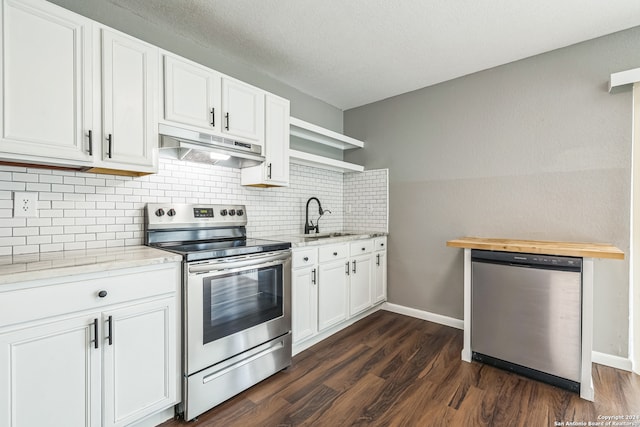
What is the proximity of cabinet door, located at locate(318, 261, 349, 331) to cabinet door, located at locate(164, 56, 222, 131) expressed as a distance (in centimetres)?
158

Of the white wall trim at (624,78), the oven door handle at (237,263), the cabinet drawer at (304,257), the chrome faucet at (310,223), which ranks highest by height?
the white wall trim at (624,78)

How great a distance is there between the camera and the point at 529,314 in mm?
2129

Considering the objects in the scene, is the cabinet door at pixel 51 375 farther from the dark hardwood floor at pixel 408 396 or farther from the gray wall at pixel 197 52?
the gray wall at pixel 197 52

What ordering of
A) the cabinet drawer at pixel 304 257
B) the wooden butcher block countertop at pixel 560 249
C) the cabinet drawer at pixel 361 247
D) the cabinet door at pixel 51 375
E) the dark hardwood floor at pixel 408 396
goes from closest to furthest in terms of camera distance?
the cabinet door at pixel 51 375, the dark hardwood floor at pixel 408 396, the wooden butcher block countertop at pixel 560 249, the cabinet drawer at pixel 304 257, the cabinet drawer at pixel 361 247

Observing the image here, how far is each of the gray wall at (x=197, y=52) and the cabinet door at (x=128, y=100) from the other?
1.49 ft

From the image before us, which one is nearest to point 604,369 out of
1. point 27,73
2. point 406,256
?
point 406,256

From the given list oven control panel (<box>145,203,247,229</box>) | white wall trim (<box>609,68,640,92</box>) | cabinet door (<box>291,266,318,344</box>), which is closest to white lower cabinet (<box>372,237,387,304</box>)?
cabinet door (<box>291,266,318,344</box>)

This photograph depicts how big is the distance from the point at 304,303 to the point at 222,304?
857mm

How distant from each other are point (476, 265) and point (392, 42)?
6.48ft

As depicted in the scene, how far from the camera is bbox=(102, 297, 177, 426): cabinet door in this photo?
1.46 m

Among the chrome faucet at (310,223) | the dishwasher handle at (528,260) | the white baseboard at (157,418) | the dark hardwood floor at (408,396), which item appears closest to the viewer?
the white baseboard at (157,418)

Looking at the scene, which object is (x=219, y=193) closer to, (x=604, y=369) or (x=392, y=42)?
(x=392, y=42)

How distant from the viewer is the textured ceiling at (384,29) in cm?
201

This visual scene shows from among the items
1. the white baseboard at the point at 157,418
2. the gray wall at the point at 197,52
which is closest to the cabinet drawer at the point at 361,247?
the gray wall at the point at 197,52
